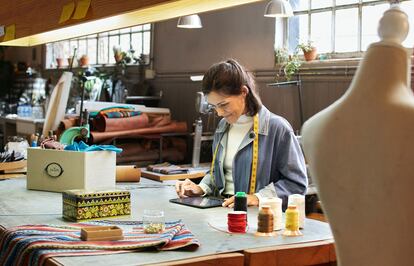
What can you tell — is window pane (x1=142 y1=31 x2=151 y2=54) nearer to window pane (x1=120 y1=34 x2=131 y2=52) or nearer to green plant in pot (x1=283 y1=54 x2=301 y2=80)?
window pane (x1=120 y1=34 x2=131 y2=52)

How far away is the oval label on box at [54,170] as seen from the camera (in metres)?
3.10

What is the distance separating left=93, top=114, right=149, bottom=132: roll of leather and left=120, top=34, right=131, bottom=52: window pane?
2600 mm

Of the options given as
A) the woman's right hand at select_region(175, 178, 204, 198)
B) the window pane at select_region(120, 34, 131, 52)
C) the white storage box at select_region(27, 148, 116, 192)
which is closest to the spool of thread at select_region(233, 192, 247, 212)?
the woman's right hand at select_region(175, 178, 204, 198)

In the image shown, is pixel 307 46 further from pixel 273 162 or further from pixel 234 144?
pixel 273 162

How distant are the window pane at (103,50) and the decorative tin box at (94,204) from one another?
20.9 feet

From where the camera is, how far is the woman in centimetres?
290

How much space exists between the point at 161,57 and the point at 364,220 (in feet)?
19.7

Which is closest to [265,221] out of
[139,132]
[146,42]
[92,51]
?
[139,132]

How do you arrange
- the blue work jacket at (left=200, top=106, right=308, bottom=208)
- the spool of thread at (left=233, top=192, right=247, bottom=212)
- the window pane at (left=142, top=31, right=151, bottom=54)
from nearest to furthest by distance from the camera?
the spool of thread at (left=233, top=192, right=247, bottom=212) < the blue work jacket at (left=200, top=106, right=308, bottom=208) < the window pane at (left=142, top=31, right=151, bottom=54)

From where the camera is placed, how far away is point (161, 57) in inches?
271

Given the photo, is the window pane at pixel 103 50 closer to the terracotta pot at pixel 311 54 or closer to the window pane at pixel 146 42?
the window pane at pixel 146 42

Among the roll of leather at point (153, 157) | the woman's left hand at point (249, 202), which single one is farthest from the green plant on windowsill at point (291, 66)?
the woman's left hand at point (249, 202)

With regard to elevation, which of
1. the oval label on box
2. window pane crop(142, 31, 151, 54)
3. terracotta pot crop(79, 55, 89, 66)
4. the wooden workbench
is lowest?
the wooden workbench

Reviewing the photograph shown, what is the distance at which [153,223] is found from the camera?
7.24 feet
